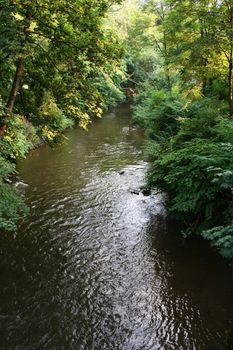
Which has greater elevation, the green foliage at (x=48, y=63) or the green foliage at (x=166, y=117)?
the green foliage at (x=48, y=63)

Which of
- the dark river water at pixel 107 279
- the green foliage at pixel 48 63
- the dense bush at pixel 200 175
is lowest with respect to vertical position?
the dark river water at pixel 107 279

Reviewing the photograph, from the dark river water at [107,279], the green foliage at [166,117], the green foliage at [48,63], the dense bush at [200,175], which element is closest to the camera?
the dark river water at [107,279]

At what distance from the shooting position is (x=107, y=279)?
732cm

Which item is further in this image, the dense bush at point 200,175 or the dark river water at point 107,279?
the dense bush at point 200,175

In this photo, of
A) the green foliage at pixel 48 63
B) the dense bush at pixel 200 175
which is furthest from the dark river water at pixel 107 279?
the green foliage at pixel 48 63

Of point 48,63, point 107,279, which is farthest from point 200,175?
point 48,63

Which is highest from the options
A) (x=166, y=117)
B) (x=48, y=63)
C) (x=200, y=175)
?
(x=48, y=63)

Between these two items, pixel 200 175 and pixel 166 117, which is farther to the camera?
pixel 166 117

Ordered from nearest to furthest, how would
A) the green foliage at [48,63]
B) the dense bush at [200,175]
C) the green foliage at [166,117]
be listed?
1. the green foliage at [48,63]
2. the dense bush at [200,175]
3. the green foliage at [166,117]

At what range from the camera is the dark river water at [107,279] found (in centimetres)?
572

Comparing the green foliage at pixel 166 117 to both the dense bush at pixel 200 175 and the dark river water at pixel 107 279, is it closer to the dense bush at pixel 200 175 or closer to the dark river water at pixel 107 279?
the dense bush at pixel 200 175

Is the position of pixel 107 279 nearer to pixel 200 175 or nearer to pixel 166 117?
pixel 200 175

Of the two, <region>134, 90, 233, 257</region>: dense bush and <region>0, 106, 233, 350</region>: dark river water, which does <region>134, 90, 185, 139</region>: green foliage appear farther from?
<region>0, 106, 233, 350</region>: dark river water

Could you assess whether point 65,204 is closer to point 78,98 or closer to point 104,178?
point 104,178
